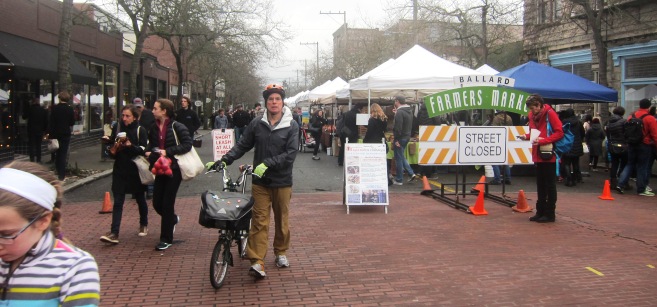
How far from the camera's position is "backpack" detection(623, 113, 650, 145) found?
36.2 feet

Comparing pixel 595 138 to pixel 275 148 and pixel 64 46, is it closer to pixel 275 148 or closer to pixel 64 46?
pixel 275 148

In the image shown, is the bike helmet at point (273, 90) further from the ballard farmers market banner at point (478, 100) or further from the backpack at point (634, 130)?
the backpack at point (634, 130)

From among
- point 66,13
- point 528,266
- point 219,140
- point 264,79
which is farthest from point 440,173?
point 264,79

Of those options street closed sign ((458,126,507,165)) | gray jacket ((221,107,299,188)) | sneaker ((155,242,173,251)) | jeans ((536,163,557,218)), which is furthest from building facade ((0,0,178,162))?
jeans ((536,163,557,218))

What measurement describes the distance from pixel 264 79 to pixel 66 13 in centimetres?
6431

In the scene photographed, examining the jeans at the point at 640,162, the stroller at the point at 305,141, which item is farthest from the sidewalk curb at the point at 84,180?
the jeans at the point at 640,162

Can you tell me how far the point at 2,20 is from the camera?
51.8ft

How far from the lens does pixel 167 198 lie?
21.3ft

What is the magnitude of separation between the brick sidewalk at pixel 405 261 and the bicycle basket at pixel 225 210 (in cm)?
62

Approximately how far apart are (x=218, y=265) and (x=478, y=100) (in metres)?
6.31

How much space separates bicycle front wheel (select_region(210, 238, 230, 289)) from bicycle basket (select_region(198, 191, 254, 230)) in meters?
0.21

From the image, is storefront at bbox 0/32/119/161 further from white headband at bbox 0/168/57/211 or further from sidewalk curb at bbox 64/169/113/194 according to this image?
white headband at bbox 0/168/57/211

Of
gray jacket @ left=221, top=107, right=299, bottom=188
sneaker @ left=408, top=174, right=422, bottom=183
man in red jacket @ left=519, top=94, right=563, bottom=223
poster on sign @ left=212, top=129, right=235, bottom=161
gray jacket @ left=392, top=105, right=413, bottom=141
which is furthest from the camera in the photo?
sneaker @ left=408, top=174, right=422, bottom=183

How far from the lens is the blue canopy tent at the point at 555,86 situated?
13688 millimetres
